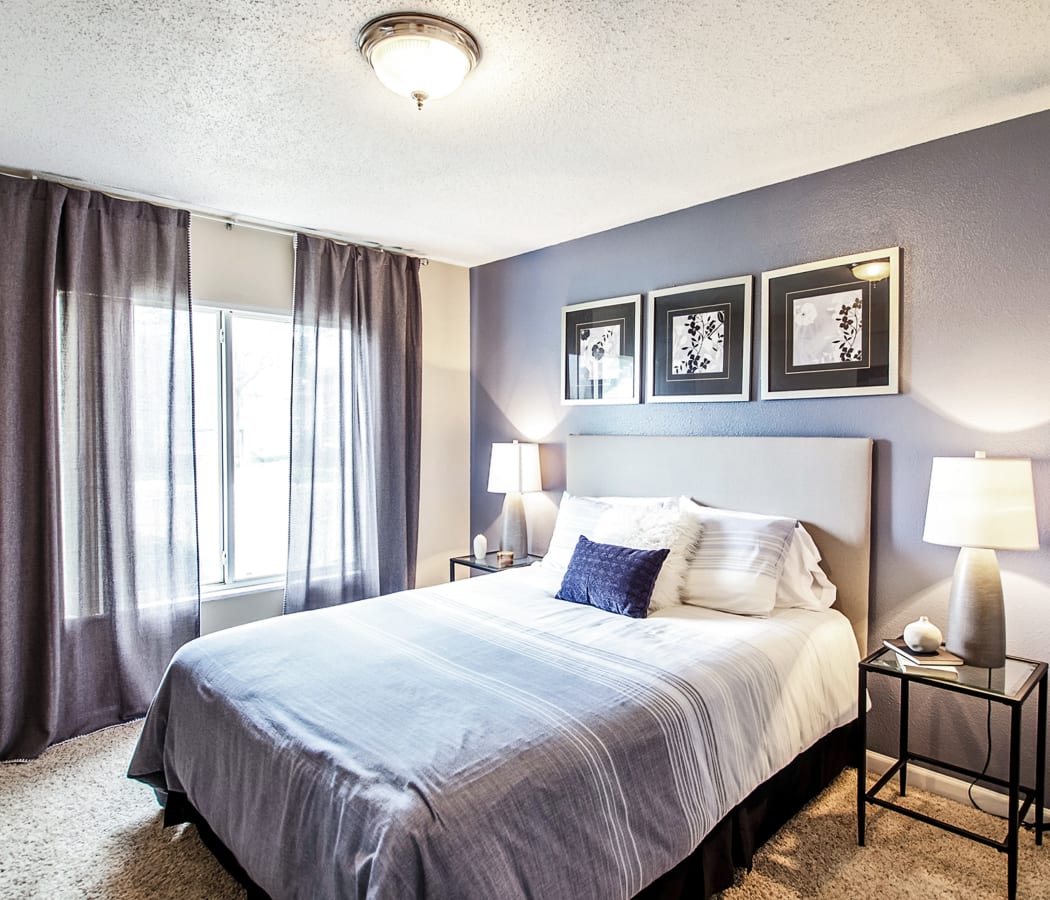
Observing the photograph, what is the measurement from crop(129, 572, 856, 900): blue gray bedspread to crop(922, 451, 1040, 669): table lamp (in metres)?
0.45

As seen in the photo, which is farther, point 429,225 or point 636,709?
point 429,225

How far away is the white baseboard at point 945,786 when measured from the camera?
236 centimetres

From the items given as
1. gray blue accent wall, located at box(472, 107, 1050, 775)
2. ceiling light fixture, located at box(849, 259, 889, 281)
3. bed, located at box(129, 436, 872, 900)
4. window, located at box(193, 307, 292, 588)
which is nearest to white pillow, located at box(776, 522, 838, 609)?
bed, located at box(129, 436, 872, 900)

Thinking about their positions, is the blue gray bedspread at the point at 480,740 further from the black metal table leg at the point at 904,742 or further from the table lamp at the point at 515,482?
the table lamp at the point at 515,482

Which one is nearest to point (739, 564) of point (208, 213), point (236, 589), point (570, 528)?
point (570, 528)

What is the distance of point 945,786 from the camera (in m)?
2.49

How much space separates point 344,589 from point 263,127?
8.08ft

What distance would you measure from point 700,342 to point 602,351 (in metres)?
0.62

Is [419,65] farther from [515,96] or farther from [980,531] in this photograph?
[980,531]

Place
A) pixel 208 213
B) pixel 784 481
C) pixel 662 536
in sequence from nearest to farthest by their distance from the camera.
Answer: pixel 662 536
pixel 784 481
pixel 208 213

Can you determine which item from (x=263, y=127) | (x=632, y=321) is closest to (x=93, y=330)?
(x=263, y=127)

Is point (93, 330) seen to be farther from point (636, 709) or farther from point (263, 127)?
point (636, 709)

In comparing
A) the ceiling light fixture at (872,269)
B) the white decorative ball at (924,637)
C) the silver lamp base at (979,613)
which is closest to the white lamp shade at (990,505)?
the silver lamp base at (979,613)

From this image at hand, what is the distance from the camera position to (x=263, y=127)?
7.89 feet
